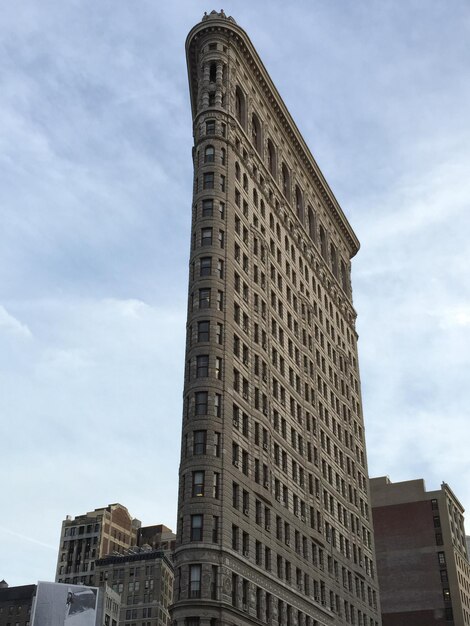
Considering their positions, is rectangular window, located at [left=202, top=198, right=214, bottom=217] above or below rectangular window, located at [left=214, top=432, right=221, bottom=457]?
above

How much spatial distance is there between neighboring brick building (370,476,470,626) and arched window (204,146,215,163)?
341 feet

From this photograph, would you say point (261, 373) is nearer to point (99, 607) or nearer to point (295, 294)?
point (295, 294)

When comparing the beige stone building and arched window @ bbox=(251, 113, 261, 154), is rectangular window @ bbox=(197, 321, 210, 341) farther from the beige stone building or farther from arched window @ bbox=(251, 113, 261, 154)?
arched window @ bbox=(251, 113, 261, 154)

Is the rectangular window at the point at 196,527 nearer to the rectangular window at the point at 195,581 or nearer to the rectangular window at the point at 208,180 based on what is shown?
the rectangular window at the point at 195,581

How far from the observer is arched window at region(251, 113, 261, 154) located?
3964 inches

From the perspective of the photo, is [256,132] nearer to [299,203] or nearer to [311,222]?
[299,203]

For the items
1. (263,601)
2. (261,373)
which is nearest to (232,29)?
(261,373)

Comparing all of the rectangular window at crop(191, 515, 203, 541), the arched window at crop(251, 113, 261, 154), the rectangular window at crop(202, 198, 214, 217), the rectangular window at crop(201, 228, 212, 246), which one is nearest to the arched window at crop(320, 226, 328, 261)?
the arched window at crop(251, 113, 261, 154)

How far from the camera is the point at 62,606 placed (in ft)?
382

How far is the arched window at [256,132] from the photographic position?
101m

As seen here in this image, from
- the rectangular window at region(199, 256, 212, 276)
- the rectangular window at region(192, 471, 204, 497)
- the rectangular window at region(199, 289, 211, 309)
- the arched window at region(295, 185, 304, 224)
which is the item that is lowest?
the rectangular window at region(192, 471, 204, 497)

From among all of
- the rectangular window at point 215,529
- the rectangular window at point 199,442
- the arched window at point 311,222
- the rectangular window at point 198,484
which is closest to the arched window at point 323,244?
the arched window at point 311,222

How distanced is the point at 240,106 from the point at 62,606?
7693 centimetres

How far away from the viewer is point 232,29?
317ft
